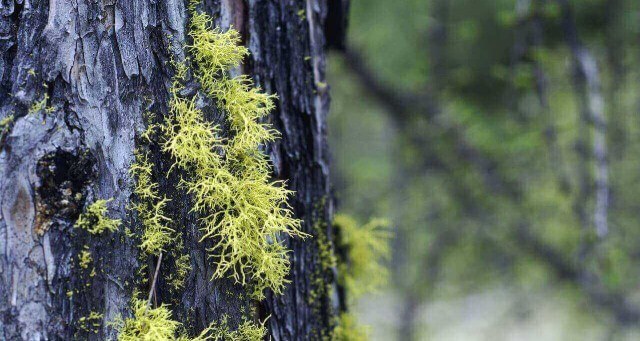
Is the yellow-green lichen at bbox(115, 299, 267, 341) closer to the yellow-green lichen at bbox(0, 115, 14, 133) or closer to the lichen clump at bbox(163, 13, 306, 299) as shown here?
the lichen clump at bbox(163, 13, 306, 299)

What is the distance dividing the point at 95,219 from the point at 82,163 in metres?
0.11

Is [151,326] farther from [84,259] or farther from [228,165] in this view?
[228,165]

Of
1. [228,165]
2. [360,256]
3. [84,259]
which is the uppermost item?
[228,165]

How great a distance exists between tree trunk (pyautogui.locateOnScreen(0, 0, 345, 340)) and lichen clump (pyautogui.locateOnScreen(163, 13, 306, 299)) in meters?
0.03

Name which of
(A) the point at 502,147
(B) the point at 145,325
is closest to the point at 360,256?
(B) the point at 145,325

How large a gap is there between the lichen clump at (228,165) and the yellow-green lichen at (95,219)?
0.16 meters

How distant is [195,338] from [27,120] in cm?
53

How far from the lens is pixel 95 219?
102 centimetres

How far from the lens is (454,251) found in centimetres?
498

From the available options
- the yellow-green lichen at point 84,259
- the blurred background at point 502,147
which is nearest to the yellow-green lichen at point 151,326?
the yellow-green lichen at point 84,259

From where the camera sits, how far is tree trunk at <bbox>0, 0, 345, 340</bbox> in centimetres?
97

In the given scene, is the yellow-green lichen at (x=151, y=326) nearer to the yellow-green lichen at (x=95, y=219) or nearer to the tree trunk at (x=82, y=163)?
the tree trunk at (x=82, y=163)

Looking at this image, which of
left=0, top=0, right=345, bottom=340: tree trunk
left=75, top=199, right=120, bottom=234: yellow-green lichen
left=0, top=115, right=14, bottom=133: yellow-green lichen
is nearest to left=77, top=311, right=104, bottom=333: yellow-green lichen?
left=0, top=0, right=345, bottom=340: tree trunk

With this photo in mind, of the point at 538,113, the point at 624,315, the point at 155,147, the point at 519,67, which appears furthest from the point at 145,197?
the point at 624,315
